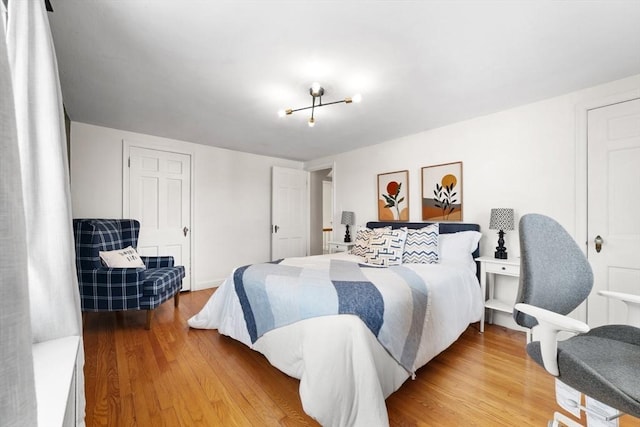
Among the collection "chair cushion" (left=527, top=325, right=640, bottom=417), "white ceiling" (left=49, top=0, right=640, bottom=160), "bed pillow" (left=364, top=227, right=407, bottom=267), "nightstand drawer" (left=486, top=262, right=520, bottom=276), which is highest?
"white ceiling" (left=49, top=0, right=640, bottom=160)

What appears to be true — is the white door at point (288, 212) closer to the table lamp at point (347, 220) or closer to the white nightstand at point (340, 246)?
the white nightstand at point (340, 246)

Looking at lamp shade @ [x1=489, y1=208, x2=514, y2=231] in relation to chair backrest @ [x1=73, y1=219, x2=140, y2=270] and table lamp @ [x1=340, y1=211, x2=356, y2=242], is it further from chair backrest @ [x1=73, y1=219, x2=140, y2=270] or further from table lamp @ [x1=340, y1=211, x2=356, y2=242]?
chair backrest @ [x1=73, y1=219, x2=140, y2=270]

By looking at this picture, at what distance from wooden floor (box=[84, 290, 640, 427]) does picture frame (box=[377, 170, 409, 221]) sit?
1.76m

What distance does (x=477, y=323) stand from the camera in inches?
114

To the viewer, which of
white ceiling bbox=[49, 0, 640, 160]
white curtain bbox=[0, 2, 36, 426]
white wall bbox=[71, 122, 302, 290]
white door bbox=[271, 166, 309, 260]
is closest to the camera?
white curtain bbox=[0, 2, 36, 426]

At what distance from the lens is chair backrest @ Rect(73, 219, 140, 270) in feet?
8.57

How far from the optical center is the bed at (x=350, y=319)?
1.42m

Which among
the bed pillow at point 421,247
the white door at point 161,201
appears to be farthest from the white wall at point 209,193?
the bed pillow at point 421,247

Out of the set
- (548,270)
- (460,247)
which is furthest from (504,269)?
(548,270)

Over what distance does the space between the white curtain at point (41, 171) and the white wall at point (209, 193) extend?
3109 millimetres

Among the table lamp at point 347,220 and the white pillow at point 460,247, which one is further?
the table lamp at point 347,220

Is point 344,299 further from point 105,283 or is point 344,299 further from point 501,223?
point 105,283

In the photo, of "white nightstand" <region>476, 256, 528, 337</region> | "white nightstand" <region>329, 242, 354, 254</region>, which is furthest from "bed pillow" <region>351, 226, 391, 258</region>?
"white nightstand" <region>476, 256, 528, 337</region>

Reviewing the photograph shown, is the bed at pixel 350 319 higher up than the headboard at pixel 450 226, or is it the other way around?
the headboard at pixel 450 226
